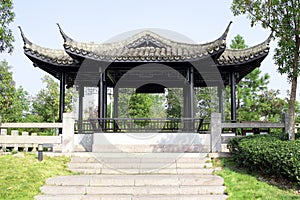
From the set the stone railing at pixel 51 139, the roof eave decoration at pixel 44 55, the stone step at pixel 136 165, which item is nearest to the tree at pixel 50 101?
the roof eave decoration at pixel 44 55

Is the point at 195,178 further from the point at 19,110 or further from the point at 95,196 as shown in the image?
the point at 19,110

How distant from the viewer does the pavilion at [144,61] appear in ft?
30.4

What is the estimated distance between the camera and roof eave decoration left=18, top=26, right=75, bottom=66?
9.55m

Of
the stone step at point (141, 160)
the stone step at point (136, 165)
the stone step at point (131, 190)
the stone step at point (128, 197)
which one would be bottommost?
the stone step at point (128, 197)

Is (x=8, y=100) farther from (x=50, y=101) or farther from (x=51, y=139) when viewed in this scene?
(x=51, y=139)

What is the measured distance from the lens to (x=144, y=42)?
1106 cm

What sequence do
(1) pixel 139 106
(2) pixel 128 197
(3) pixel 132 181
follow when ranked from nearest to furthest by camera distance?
(2) pixel 128 197, (3) pixel 132 181, (1) pixel 139 106

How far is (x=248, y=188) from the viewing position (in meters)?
5.92

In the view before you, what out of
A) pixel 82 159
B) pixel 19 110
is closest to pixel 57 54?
pixel 82 159

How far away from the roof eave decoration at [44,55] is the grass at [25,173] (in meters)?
3.25

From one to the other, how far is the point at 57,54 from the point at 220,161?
6620mm

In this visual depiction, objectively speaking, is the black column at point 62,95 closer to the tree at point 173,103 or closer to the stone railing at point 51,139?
the stone railing at point 51,139

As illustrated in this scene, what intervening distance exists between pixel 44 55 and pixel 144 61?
3225 millimetres

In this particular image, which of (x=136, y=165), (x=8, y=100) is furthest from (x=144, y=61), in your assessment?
(x=8, y=100)
